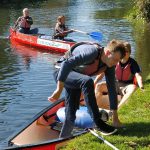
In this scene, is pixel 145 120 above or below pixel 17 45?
above

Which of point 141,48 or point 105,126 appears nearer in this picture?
→ point 105,126

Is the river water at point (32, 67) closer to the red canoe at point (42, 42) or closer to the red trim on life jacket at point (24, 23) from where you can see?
the red canoe at point (42, 42)

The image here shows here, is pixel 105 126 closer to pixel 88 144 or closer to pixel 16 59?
pixel 88 144

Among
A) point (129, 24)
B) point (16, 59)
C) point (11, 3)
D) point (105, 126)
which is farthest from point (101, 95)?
point (11, 3)

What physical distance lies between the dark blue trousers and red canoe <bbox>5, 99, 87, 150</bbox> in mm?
326

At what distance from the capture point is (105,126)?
716cm

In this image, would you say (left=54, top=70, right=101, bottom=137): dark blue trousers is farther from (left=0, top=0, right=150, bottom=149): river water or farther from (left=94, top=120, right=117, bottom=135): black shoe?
(left=0, top=0, right=150, bottom=149): river water

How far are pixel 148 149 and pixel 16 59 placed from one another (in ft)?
41.2

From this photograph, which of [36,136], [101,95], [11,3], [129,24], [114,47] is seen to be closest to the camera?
[114,47]

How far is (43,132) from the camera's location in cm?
868

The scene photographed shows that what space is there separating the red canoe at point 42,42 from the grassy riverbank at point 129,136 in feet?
34.4

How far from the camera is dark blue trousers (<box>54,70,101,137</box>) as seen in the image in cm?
670

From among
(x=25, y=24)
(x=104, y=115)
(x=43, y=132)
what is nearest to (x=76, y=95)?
(x=104, y=115)

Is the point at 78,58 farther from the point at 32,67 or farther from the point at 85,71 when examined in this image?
the point at 32,67
